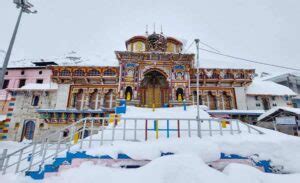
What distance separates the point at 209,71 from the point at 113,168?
18177mm

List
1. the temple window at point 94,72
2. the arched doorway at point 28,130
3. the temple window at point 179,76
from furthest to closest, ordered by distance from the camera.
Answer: the temple window at point 94,72 < the arched doorway at point 28,130 < the temple window at point 179,76

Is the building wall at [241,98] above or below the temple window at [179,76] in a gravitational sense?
below

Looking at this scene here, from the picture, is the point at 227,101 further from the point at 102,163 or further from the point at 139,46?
the point at 102,163

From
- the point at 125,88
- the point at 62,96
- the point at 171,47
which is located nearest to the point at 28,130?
the point at 62,96

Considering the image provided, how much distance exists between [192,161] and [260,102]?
20034 mm

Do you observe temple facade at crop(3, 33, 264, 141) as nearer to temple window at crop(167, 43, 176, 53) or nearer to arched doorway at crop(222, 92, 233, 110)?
arched doorway at crop(222, 92, 233, 110)

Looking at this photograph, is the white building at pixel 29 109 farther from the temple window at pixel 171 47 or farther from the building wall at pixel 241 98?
the building wall at pixel 241 98

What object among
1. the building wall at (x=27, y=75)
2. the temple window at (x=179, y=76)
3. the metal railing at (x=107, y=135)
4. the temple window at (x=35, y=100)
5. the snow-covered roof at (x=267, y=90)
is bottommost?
the metal railing at (x=107, y=135)

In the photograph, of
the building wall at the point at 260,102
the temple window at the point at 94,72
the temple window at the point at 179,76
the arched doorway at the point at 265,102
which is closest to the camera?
the temple window at the point at 179,76

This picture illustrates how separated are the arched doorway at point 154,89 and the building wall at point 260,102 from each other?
10.2 metres

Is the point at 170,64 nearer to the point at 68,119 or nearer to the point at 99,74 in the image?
the point at 99,74

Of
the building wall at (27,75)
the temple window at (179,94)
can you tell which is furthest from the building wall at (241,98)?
the building wall at (27,75)

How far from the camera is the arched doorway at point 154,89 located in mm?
20078

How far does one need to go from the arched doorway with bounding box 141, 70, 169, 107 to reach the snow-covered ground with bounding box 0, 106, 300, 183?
13227 mm
